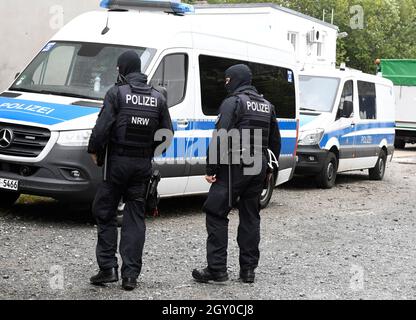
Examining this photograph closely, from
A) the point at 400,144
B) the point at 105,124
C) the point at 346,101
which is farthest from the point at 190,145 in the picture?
the point at 400,144

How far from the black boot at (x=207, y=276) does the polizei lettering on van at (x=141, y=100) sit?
1.47m

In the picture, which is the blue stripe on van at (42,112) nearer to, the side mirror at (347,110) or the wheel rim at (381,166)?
the side mirror at (347,110)

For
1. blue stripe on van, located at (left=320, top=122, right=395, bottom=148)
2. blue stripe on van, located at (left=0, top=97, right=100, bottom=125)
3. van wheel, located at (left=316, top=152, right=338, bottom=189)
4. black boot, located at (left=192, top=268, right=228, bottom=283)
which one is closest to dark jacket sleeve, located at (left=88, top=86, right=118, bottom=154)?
black boot, located at (left=192, top=268, right=228, bottom=283)

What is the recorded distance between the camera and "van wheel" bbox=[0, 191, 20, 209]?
379 inches

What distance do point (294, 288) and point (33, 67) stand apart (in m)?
4.85

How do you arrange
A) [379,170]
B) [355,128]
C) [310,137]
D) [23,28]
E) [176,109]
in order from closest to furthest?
1. [176,109]
2. [310,137]
3. [23,28]
4. [355,128]
5. [379,170]

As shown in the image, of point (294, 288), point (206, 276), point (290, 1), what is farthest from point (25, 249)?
point (290, 1)

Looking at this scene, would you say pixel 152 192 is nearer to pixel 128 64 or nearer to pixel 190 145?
pixel 128 64

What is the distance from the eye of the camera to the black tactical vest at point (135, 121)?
626 cm

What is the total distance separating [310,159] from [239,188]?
7.77 meters

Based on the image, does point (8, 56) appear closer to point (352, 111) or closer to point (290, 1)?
point (352, 111)

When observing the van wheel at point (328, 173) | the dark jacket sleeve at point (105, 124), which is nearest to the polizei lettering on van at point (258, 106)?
the dark jacket sleeve at point (105, 124)

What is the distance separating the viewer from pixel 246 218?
681 centimetres

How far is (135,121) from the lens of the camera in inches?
248
